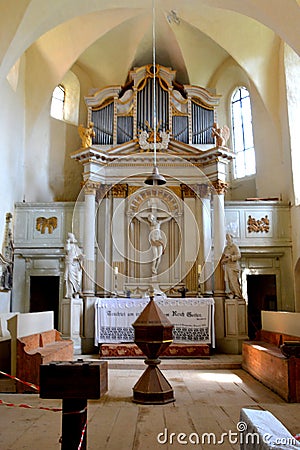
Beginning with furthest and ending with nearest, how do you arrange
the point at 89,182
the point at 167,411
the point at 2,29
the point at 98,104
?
the point at 98,104 < the point at 89,182 < the point at 2,29 < the point at 167,411

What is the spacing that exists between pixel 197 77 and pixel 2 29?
21.4 feet

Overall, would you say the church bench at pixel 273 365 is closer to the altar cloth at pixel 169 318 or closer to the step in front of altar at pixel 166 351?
the step in front of altar at pixel 166 351

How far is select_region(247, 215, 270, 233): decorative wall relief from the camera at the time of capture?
12.3 m

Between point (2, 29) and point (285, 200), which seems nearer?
point (2, 29)

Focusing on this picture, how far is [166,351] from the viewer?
9844 mm

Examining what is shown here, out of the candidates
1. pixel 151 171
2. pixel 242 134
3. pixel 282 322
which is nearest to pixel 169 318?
pixel 282 322

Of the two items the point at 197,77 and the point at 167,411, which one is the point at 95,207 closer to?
the point at 197,77

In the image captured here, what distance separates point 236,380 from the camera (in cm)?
747

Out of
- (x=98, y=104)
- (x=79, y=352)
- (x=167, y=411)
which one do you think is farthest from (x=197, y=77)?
(x=167, y=411)

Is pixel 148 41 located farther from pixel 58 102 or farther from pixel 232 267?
pixel 232 267

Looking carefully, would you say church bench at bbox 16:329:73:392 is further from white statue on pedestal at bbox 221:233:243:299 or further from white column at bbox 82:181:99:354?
white statue on pedestal at bbox 221:233:243:299

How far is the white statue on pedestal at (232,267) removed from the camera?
11148 mm

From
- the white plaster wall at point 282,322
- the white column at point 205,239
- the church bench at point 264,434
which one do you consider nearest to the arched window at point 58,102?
the white column at point 205,239

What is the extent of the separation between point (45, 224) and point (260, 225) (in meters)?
5.41
